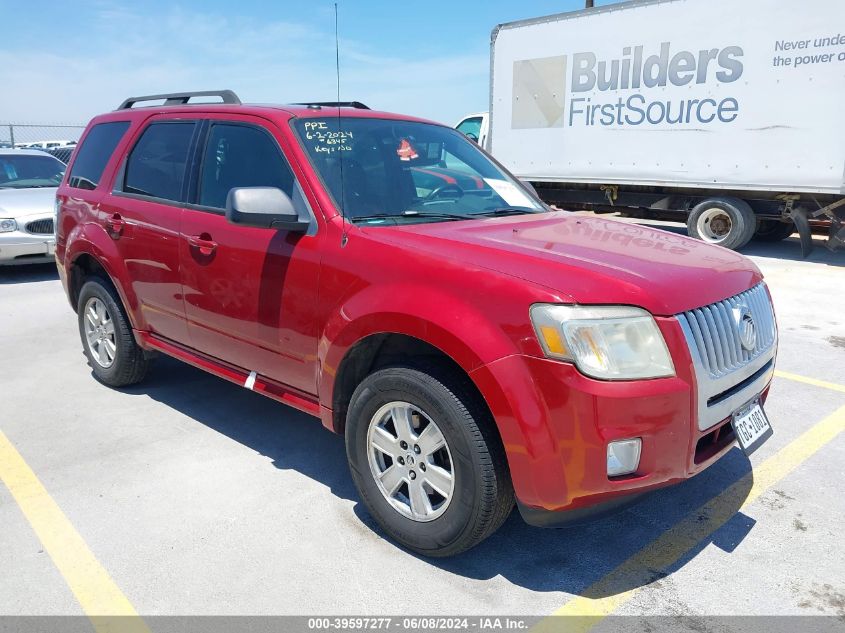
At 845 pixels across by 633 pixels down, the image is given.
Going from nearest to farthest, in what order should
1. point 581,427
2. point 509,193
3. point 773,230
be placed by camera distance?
point 581,427 → point 509,193 → point 773,230

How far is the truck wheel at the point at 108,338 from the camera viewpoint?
15.4ft

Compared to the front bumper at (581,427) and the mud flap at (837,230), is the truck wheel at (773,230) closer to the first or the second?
the mud flap at (837,230)

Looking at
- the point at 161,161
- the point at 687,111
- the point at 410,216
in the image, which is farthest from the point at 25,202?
the point at 687,111

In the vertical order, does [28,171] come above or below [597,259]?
above

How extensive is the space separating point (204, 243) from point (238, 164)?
47 centimetres


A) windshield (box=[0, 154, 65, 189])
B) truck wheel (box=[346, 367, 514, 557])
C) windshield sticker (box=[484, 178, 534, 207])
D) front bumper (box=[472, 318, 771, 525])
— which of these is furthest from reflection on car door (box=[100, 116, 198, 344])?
windshield (box=[0, 154, 65, 189])

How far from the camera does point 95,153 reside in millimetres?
4938

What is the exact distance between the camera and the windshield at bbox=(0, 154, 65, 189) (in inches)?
385

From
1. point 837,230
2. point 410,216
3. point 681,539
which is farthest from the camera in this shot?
point 837,230

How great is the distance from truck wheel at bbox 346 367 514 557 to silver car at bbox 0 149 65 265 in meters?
7.02

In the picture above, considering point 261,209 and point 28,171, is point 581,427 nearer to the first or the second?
point 261,209

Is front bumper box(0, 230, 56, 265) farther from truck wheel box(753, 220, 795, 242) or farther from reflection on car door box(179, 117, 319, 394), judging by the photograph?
truck wheel box(753, 220, 795, 242)

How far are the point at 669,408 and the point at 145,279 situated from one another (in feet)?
10.5

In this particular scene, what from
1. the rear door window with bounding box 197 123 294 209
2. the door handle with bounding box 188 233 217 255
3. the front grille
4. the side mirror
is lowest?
the front grille
